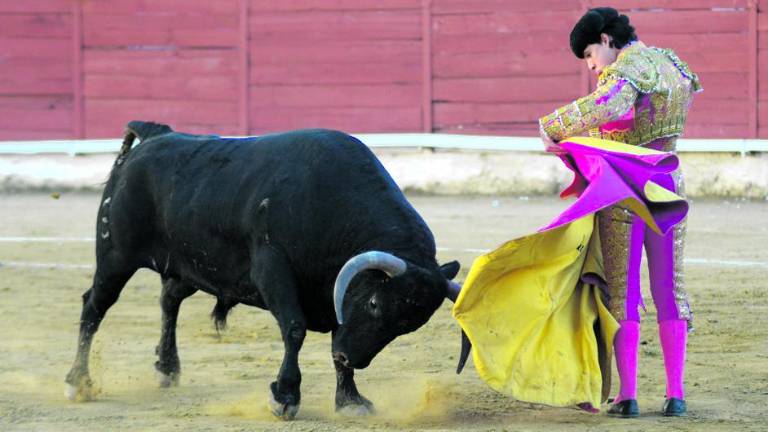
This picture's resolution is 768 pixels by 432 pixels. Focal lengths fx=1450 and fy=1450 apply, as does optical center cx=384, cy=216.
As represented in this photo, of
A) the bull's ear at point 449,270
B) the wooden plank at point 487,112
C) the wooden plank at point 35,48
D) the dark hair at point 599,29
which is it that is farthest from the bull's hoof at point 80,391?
the wooden plank at point 35,48

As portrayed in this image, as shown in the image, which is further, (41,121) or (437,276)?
(41,121)

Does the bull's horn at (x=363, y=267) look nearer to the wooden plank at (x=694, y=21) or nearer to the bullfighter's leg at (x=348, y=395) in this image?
the bullfighter's leg at (x=348, y=395)

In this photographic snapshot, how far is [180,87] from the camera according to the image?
38.6ft

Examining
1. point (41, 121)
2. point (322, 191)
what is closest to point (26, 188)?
point (41, 121)

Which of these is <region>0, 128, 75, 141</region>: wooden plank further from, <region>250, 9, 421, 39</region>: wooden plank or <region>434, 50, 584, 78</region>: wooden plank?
<region>434, 50, 584, 78</region>: wooden plank

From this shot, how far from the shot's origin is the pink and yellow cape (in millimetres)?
4082

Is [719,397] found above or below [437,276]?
below

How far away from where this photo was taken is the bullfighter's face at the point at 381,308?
4.18 metres

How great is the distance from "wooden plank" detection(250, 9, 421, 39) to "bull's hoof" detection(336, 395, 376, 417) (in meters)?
7.19

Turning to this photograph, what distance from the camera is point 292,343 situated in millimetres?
4371

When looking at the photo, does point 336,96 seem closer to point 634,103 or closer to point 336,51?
point 336,51

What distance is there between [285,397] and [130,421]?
47 cm

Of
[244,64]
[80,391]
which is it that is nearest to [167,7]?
[244,64]

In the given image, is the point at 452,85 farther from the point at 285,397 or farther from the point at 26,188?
the point at 285,397
